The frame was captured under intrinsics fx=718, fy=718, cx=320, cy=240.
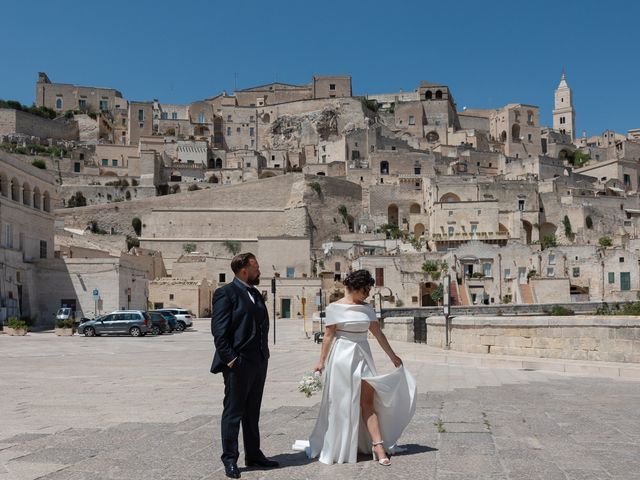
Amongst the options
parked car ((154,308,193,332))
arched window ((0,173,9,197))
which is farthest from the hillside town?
parked car ((154,308,193,332))

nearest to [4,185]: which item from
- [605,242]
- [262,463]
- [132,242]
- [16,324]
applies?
[16,324]

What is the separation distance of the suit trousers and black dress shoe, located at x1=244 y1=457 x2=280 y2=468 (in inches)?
1.1

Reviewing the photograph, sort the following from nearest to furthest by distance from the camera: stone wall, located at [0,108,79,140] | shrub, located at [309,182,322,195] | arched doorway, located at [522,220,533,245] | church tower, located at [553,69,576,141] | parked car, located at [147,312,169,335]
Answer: parked car, located at [147,312,169,335] < arched doorway, located at [522,220,533,245] < shrub, located at [309,182,322,195] < stone wall, located at [0,108,79,140] < church tower, located at [553,69,576,141]

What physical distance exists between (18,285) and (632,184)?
67074mm

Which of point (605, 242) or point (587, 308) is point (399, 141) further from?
point (587, 308)

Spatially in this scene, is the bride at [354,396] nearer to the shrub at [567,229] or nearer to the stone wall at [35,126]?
the shrub at [567,229]

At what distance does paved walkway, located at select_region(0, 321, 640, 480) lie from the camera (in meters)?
4.96

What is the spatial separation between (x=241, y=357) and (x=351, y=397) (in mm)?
889

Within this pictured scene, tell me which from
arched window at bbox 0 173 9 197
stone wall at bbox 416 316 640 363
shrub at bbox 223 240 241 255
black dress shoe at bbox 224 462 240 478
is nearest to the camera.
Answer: black dress shoe at bbox 224 462 240 478

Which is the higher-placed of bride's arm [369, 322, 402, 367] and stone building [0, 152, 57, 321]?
stone building [0, 152, 57, 321]

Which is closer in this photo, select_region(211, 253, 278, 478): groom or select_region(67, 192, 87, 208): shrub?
select_region(211, 253, 278, 478): groom

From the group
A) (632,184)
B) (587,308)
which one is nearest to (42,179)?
(587,308)

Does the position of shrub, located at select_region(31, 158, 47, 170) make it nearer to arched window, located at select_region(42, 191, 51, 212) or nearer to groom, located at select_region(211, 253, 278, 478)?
arched window, located at select_region(42, 191, 51, 212)

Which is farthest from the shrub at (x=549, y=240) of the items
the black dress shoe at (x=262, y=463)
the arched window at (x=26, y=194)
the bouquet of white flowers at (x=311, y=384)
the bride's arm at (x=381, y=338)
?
the black dress shoe at (x=262, y=463)
